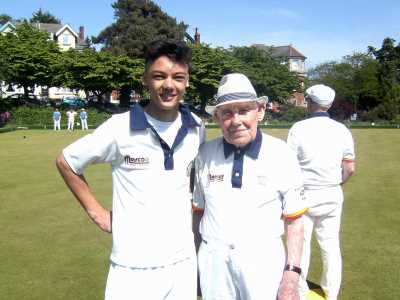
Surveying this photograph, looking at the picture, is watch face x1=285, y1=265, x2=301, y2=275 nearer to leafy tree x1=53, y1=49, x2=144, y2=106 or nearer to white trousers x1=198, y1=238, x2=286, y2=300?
white trousers x1=198, y1=238, x2=286, y2=300

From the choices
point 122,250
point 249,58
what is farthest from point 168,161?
point 249,58

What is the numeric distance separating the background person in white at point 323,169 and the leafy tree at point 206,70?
49.8m

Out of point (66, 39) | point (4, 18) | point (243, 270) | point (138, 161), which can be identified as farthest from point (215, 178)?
point (4, 18)

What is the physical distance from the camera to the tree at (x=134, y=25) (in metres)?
66.1

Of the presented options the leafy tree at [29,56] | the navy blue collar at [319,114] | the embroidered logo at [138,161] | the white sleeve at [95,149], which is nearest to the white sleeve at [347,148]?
the navy blue collar at [319,114]

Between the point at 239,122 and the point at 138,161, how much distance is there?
0.73 metres

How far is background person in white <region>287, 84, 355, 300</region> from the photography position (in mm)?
5367

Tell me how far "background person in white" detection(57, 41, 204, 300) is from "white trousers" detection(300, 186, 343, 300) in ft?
7.89

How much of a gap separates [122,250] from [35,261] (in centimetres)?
446

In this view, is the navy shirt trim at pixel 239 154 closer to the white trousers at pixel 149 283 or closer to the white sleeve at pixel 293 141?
the white trousers at pixel 149 283

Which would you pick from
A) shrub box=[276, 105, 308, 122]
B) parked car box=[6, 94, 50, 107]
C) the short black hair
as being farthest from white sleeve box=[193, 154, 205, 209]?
shrub box=[276, 105, 308, 122]

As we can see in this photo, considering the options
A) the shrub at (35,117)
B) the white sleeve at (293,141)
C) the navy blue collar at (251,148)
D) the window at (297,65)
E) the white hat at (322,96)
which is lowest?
the shrub at (35,117)

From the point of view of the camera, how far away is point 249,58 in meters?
66.9

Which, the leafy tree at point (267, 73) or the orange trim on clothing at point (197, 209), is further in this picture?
the leafy tree at point (267, 73)
